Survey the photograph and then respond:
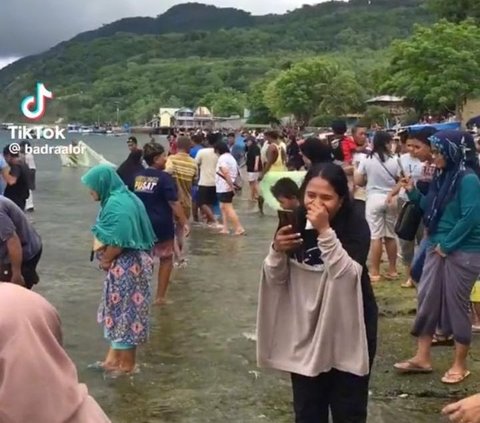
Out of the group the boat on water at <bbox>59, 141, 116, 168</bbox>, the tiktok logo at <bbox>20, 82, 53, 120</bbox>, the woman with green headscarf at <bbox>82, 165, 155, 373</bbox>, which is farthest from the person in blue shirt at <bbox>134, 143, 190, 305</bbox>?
the tiktok logo at <bbox>20, 82, 53, 120</bbox>

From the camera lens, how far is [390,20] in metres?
169

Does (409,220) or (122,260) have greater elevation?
(409,220)

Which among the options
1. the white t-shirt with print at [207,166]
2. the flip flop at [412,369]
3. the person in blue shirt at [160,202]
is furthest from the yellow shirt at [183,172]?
the flip flop at [412,369]

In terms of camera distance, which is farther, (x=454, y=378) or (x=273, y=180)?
(x=454, y=378)

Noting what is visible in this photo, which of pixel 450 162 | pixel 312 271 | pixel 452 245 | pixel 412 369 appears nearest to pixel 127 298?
pixel 412 369

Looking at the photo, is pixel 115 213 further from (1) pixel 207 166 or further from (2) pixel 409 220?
(1) pixel 207 166

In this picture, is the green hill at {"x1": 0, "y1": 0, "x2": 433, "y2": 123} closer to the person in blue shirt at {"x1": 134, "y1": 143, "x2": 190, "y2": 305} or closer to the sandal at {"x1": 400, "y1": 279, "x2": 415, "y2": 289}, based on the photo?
the sandal at {"x1": 400, "y1": 279, "x2": 415, "y2": 289}

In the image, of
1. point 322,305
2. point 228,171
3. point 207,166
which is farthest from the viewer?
point 207,166

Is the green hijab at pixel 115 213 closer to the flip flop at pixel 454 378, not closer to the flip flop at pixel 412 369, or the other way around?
the flip flop at pixel 412 369

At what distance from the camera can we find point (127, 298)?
20.4 ft

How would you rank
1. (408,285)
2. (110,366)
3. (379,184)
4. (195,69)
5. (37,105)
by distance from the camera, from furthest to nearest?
(195,69), (37,105), (379,184), (408,285), (110,366)

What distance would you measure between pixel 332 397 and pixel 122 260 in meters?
2.45

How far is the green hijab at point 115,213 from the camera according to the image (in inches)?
239

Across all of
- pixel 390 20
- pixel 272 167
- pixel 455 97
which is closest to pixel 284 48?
pixel 390 20
